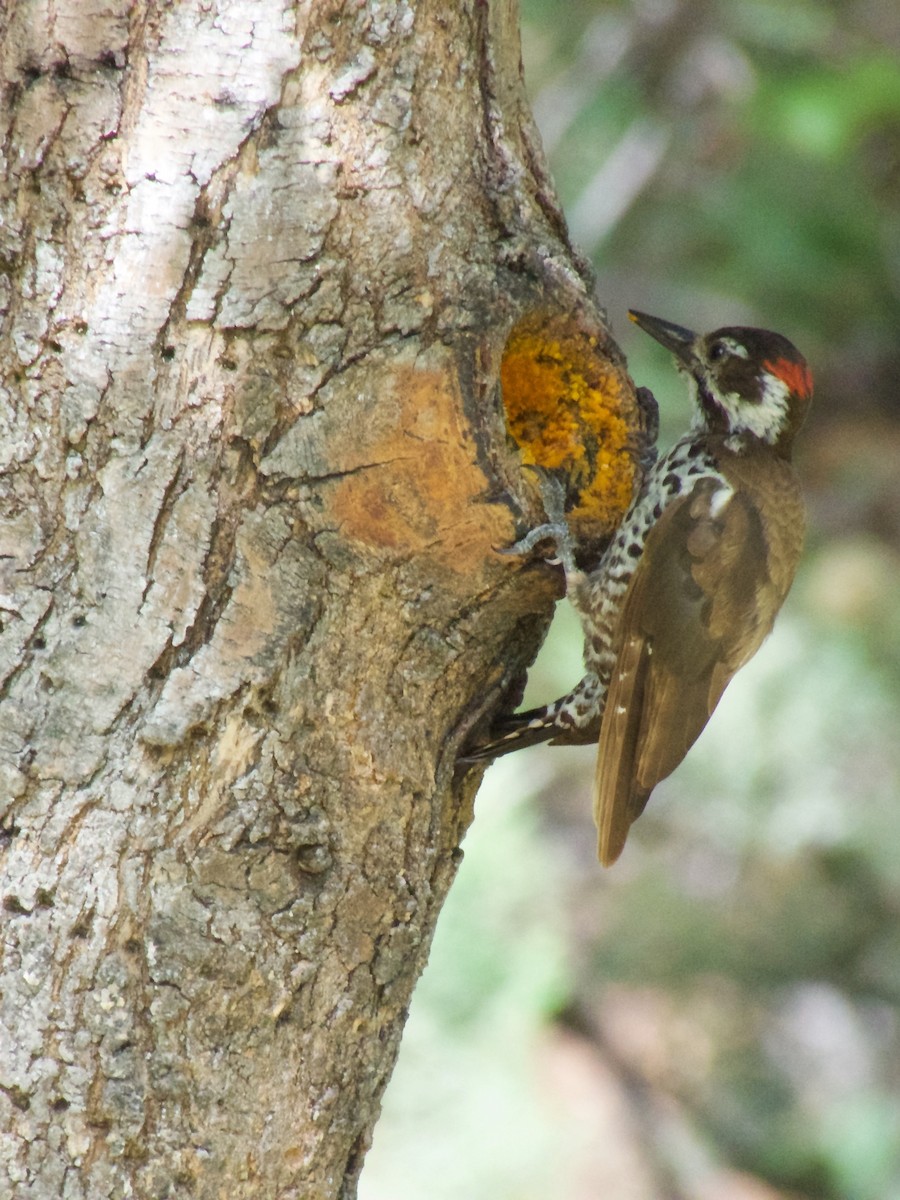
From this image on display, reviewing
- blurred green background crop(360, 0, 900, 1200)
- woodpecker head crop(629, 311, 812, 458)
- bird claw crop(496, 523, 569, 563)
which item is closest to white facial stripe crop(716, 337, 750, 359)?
woodpecker head crop(629, 311, 812, 458)

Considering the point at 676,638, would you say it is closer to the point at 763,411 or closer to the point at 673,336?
the point at 763,411

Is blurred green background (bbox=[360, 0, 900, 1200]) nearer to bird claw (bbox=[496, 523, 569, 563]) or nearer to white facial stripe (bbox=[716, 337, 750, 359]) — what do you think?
white facial stripe (bbox=[716, 337, 750, 359])

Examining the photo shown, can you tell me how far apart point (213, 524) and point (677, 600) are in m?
1.24

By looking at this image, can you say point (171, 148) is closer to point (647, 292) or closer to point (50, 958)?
point (50, 958)

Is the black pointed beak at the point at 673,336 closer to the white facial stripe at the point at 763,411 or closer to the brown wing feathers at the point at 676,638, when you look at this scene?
the white facial stripe at the point at 763,411

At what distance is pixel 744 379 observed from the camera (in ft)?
10.4

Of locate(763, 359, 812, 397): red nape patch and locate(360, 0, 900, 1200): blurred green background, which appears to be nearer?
locate(763, 359, 812, 397): red nape patch

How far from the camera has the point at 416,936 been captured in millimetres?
2189

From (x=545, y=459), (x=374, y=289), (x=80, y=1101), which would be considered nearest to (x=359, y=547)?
(x=374, y=289)

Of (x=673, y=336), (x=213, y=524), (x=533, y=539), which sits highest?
(x=673, y=336)

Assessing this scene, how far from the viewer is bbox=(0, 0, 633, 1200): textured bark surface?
1.94 metres

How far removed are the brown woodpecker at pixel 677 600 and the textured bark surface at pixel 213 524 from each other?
71 centimetres

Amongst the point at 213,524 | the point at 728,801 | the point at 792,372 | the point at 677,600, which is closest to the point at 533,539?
the point at 213,524

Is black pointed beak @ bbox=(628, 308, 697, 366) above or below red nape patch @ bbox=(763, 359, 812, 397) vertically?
above
